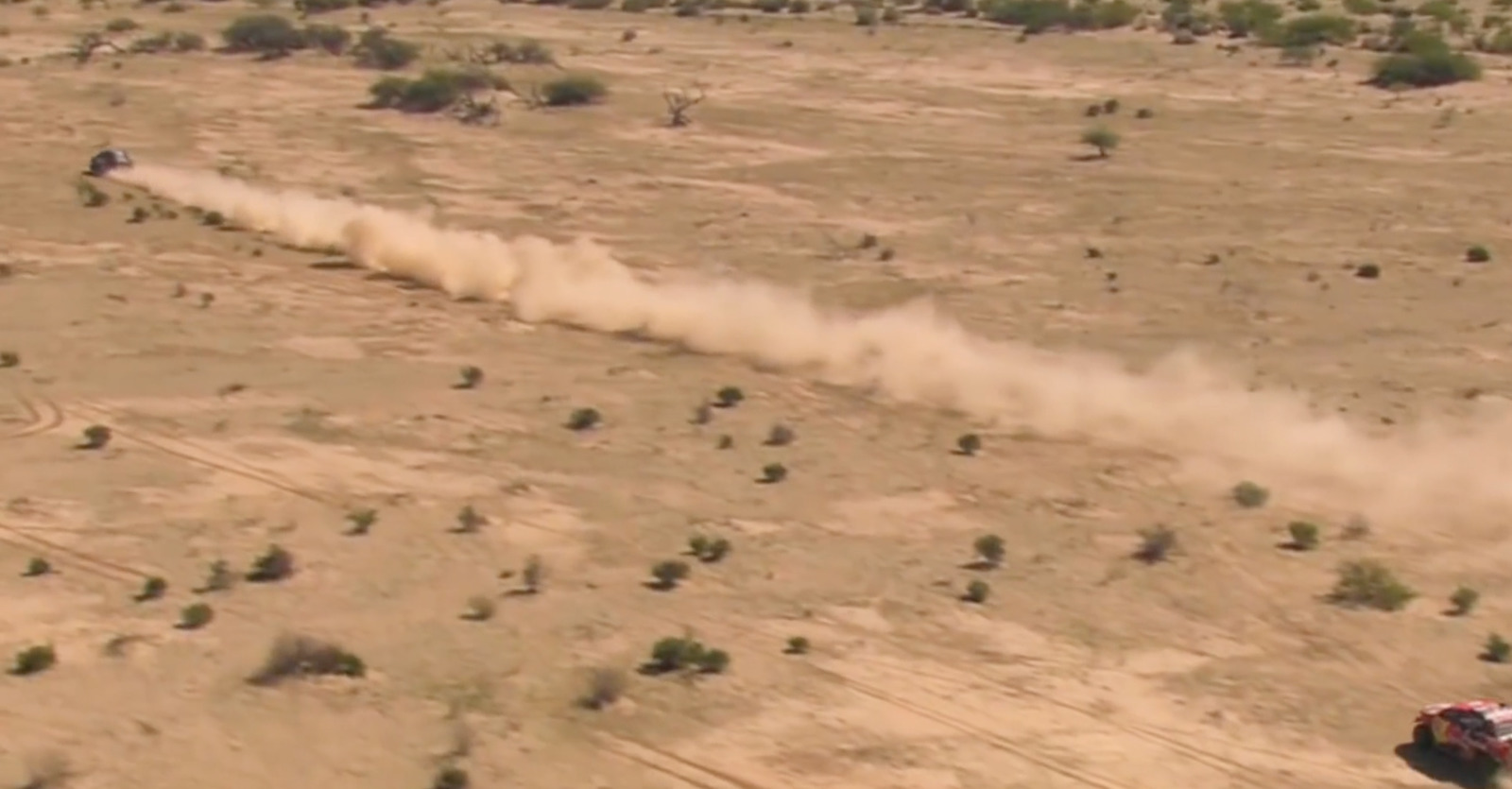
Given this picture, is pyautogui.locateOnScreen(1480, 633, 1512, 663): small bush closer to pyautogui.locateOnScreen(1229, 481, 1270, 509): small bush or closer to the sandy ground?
the sandy ground

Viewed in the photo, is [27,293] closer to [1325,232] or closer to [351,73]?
[1325,232]

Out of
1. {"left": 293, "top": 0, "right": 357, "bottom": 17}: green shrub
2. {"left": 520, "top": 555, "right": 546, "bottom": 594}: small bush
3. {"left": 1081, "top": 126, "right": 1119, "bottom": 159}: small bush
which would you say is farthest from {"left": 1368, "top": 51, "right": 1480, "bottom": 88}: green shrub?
{"left": 520, "top": 555, "right": 546, "bottom": 594}: small bush

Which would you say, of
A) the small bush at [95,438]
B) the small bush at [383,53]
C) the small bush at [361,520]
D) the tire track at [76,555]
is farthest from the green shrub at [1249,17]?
the tire track at [76,555]

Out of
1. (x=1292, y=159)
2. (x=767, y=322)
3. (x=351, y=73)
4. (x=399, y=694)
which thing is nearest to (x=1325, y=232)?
(x=1292, y=159)

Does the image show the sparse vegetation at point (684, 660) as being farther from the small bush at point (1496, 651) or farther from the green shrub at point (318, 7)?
the green shrub at point (318, 7)

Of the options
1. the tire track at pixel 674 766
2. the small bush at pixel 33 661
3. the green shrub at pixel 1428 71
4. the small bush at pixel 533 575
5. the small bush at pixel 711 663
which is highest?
the green shrub at pixel 1428 71

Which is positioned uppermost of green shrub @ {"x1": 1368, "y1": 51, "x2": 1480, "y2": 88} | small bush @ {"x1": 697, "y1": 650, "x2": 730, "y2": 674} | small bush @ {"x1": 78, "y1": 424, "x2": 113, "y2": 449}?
green shrub @ {"x1": 1368, "y1": 51, "x2": 1480, "y2": 88}
